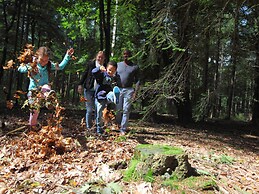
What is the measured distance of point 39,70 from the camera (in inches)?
189

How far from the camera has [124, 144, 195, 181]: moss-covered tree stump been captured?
12.0 feet

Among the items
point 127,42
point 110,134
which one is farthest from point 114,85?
point 127,42

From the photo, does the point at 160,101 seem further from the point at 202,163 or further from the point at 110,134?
the point at 202,163

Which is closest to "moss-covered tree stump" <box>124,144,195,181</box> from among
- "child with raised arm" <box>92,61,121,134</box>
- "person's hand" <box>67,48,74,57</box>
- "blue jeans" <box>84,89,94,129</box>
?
"child with raised arm" <box>92,61,121,134</box>

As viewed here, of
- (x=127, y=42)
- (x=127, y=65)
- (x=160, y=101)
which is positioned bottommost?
(x=160, y=101)

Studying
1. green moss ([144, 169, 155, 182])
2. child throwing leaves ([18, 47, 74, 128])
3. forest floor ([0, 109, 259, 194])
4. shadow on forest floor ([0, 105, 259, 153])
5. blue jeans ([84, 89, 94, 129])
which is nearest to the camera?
forest floor ([0, 109, 259, 194])

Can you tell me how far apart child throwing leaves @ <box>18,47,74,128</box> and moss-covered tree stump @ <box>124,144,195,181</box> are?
197cm

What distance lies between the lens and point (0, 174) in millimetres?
3801

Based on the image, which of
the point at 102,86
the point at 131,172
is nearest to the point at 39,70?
the point at 102,86

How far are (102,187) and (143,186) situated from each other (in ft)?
1.78

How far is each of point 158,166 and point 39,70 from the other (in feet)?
9.24

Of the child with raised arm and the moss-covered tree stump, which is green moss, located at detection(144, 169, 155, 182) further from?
the child with raised arm

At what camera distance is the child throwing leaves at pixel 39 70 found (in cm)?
449

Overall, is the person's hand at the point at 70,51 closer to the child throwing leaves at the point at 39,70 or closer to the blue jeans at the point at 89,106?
the child throwing leaves at the point at 39,70
